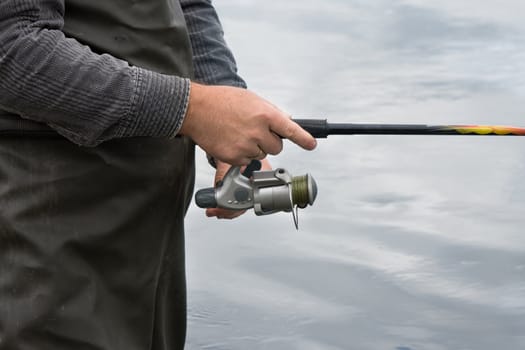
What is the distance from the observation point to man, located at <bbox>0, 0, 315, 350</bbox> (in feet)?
7.43

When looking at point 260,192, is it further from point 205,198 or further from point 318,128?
point 318,128

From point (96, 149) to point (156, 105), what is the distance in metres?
0.17

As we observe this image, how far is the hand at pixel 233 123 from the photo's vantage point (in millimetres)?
2352

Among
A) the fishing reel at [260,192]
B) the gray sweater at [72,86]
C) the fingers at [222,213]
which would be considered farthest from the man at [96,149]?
the fingers at [222,213]

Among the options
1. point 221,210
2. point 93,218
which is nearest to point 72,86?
point 93,218

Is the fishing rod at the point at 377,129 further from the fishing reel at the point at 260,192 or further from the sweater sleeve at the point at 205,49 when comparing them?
the sweater sleeve at the point at 205,49

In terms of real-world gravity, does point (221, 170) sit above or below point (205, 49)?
below

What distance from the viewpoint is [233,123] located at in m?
2.35

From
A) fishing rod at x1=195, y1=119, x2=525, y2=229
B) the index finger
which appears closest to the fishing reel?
fishing rod at x1=195, y1=119, x2=525, y2=229

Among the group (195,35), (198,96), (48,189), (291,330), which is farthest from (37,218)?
(291,330)

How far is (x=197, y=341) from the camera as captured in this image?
4.34 meters

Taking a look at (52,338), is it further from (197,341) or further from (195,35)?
(197,341)

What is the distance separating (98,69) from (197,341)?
2.19 meters

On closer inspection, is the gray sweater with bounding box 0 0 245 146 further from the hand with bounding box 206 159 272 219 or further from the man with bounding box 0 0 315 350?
the hand with bounding box 206 159 272 219
